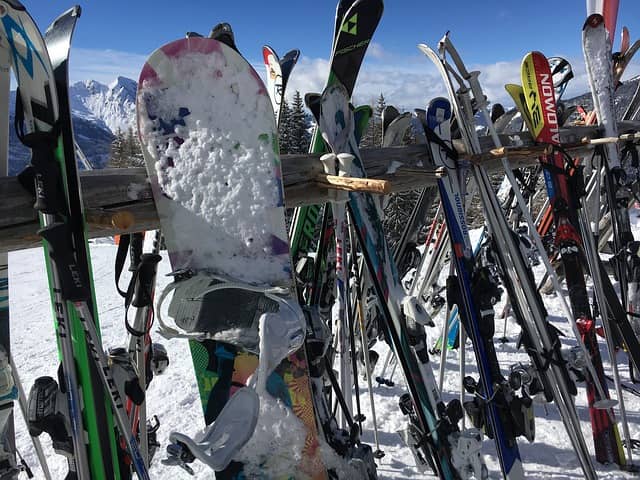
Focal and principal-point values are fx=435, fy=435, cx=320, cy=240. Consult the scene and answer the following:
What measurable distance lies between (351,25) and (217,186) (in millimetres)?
1082

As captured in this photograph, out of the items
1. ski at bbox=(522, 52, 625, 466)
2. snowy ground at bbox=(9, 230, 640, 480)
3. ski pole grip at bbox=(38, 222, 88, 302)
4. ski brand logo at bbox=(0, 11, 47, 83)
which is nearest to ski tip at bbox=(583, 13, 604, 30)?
ski at bbox=(522, 52, 625, 466)

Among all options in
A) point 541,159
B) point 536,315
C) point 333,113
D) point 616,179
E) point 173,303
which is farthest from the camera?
point 616,179

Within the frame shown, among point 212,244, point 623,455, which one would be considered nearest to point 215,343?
point 212,244

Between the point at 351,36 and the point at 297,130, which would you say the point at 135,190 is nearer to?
the point at 351,36

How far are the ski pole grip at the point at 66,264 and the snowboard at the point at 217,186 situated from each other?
333mm

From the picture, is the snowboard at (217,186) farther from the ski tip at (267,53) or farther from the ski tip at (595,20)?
the ski tip at (595,20)

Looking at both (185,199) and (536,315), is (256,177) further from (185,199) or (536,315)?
(536,315)

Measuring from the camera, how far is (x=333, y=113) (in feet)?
6.82

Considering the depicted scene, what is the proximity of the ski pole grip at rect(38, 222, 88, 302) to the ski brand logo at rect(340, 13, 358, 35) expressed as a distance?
1510 millimetres

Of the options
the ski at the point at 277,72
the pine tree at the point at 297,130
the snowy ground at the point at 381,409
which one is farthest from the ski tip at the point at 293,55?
the pine tree at the point at 297,130

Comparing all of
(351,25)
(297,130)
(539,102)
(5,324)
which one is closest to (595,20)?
(539,102)

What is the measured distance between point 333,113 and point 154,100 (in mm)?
835

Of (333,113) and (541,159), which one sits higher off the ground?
(333,113)

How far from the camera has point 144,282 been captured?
5.66 feet
